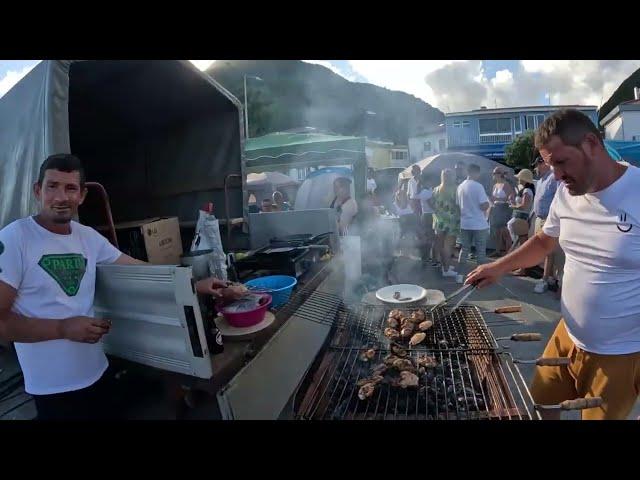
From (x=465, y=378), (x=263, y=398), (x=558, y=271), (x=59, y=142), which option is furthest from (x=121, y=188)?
(x=558, y=271)

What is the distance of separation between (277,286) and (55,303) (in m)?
1.48

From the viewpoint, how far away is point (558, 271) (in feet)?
19.5

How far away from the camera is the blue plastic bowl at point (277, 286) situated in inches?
104

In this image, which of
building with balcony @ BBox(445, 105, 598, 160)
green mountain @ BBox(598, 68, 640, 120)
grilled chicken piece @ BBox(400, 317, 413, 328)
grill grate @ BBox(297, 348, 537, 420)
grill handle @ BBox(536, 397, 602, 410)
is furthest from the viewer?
building with balcony @ BBox(445, 105, 598, 160)

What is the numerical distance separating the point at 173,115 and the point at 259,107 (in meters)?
25.1

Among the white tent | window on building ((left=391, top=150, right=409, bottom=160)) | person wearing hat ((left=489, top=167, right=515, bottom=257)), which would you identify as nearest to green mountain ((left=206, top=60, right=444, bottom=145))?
window on building ((left=391, top=150, right=409, bottom=160))

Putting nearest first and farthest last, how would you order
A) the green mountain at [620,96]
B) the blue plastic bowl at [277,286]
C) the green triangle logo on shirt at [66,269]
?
1. the green triangle logo on shirt at [66,269]
2. the blue plastic bowl at [277,286]
3. the green mountain at [620,96]

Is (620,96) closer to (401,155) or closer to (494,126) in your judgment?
(494,126)

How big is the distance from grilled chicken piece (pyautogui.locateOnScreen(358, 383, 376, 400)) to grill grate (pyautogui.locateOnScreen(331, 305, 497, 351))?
55 centimetres

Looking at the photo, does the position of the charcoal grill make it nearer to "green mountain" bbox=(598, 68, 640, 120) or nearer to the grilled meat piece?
the grilled meat piece

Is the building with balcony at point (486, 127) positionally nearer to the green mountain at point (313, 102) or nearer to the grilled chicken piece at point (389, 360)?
the green mountain at point (313, 102)

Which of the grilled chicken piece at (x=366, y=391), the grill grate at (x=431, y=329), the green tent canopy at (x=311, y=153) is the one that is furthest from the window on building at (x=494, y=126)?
the grilled chicken piece at (x=366, y=391)

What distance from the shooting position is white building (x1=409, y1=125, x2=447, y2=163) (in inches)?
1551

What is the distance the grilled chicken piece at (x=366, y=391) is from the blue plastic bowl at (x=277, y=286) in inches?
31.1
